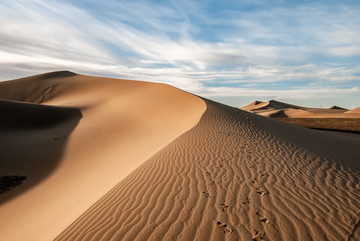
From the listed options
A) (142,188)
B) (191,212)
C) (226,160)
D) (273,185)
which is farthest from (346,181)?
(142,188)

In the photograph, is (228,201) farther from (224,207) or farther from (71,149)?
(71,149)

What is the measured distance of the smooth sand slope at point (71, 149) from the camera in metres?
5.07

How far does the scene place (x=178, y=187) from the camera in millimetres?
4074

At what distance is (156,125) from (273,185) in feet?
29.9

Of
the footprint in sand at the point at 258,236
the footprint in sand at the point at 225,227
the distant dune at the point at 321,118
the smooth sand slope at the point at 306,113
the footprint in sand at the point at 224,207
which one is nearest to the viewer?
the footprint in sand at the point at 258,236

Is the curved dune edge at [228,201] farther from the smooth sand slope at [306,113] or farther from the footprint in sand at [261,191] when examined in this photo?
the smooth sand slope at [306,113]

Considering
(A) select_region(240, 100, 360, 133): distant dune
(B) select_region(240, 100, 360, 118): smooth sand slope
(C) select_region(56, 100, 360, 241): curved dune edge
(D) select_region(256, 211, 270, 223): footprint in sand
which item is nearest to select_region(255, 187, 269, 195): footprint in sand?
(C) select_region(56, 100, 360, 241): curved dune edge

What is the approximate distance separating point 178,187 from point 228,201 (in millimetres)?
1066

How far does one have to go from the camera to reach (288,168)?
5336mm

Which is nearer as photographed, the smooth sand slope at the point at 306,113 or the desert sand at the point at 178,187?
the desert sand at the point at 178,187

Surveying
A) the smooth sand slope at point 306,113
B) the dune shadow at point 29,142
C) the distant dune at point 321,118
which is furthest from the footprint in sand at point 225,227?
the smooth sand slope at point 306,113

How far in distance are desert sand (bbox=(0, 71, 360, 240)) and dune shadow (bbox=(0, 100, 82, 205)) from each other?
0.19 feet

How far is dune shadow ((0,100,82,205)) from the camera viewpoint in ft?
24.7

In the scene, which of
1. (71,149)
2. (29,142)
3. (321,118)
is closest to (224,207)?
(71,149)
